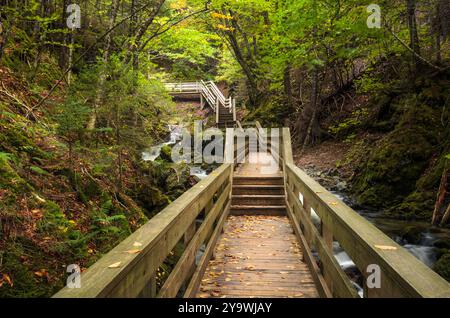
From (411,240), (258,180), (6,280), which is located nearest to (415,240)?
(411,240)

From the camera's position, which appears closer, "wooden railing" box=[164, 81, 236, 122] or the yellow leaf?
the yellow leaf

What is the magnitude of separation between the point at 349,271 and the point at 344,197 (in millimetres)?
4689

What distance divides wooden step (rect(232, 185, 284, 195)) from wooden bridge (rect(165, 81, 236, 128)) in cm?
1576

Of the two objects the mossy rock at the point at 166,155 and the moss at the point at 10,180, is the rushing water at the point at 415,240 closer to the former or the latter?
the moss at the point at 10,180

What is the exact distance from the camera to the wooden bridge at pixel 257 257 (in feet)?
5.50

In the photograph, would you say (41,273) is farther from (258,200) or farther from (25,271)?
(258,200)

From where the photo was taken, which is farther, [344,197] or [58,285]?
[344,197]

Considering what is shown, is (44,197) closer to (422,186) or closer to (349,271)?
(349,271)

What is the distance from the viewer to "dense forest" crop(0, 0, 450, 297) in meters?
4.52

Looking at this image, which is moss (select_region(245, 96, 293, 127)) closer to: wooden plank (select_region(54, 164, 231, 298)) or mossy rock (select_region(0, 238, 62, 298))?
mossy rock (select_region(0, 238, 62, 298))

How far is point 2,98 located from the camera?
6.39 meters

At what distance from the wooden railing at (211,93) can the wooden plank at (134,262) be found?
23.7 meters

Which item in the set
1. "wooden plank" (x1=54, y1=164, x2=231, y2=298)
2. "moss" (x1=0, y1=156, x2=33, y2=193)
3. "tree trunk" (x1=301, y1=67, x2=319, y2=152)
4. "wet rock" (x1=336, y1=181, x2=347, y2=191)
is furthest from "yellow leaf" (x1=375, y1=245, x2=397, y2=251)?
"tree trunk" (x1=301, y1=67, x2=319, y2=152)
